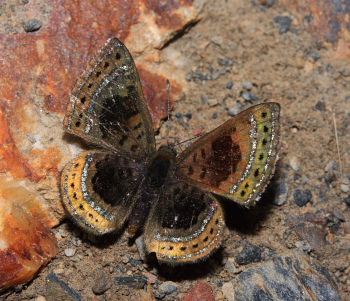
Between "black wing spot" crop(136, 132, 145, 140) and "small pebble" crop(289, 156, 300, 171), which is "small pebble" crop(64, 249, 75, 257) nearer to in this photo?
"black wing spot" crop(136, 132, 145, 140)

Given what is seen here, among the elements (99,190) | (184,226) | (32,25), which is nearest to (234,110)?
(184,226)

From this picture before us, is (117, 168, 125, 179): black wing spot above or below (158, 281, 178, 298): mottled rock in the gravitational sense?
above

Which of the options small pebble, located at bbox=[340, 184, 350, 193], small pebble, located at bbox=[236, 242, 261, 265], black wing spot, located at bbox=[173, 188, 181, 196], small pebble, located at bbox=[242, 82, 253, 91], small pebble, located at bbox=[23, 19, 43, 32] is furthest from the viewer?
small pebble, located at bbox=[242, 82, 253, 91]

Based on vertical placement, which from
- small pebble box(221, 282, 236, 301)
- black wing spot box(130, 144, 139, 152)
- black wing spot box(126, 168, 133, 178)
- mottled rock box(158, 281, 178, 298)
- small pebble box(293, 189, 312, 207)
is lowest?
mottled rock box(158, 281, 178, 298)

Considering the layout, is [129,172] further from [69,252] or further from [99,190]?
[69,252]

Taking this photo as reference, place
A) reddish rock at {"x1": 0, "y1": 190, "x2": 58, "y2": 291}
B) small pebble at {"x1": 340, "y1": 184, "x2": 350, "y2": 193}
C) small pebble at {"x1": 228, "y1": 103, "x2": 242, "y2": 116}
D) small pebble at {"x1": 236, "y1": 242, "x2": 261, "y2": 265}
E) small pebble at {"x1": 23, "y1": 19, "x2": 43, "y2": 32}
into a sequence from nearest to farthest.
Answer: reddish rock at {"x1": 0, "y1": 190, "x2": 58, "y2": 291} < small pebble at {"x1": 236, "y1": 242, "x2": 261, "y2": 265} < small pebble at {"x1": 23, "y1": 19, "x2": 43, "y2": 32} < small pebble at {"x1": 340, "y1": 184, "x2": 350, "y2": 193} < small pebble at {"x1": 228, "y1": 103, "x2": 242, "y2": 116}

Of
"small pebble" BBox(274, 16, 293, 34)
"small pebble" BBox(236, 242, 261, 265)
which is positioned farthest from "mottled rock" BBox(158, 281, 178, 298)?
"small pebble" BBox(274, 16, 293, 34)

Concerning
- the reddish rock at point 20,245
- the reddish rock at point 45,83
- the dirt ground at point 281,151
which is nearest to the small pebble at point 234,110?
the dirt ground at point 281,151
